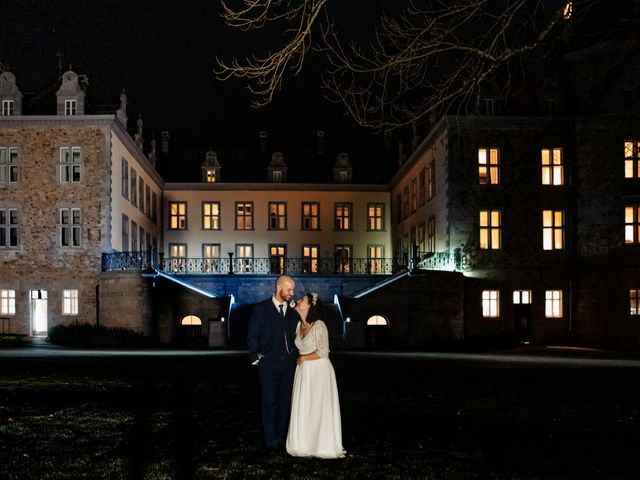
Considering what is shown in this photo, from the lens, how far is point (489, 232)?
1268 inches

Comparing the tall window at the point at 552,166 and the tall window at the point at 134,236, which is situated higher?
the tall window at the point at 552,166

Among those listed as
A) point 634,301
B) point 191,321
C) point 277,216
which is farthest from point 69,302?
point 634,301

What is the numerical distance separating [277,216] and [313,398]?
132 ft

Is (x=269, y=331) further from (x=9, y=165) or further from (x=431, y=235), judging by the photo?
(x=9, y=165)

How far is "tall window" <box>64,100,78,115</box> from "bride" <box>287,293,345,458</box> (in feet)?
92.8

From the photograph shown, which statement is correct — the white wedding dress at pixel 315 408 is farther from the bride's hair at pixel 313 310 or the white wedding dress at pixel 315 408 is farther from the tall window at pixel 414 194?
the tall window at pixel 414 194

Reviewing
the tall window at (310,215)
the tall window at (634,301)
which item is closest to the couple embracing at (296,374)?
the tall window at (634,301)

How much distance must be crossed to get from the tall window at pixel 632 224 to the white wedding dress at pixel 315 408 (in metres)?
26.2

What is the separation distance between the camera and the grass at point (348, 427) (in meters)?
6.92

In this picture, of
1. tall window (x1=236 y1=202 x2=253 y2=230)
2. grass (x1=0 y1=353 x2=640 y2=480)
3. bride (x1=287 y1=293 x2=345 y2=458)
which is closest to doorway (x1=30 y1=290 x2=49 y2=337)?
tall window (x1=236 y1=202 x2=253 y2=230)

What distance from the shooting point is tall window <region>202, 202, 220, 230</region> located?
47.0 meters

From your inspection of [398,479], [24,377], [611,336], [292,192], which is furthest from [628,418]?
[292,192]

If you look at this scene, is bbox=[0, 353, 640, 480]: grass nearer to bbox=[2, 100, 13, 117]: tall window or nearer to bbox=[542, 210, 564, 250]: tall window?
bbox=[542, 210, 564, 250]: tall window

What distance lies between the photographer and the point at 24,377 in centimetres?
1443
